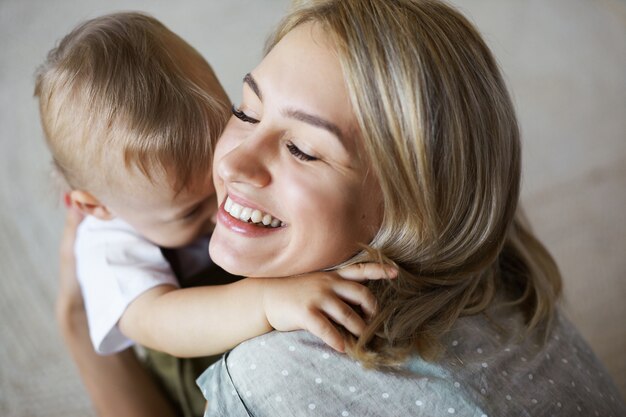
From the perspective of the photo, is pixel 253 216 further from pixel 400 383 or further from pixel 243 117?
pixel 400 383

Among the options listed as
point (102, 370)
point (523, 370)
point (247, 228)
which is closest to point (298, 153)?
point (247, 228)

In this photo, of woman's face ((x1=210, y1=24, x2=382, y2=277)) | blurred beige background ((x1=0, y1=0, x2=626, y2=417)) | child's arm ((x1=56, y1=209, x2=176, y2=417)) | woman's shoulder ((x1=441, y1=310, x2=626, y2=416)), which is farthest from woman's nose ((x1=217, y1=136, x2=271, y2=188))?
blurred beige background ((x1=0, y1=0, x2=626, y2=417))

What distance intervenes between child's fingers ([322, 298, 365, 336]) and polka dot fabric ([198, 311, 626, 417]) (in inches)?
1.4

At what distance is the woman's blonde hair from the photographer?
75 cm

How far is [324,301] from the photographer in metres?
0.79

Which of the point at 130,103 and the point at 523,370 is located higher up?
the point at 130,103

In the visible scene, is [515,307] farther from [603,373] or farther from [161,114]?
[161,114]

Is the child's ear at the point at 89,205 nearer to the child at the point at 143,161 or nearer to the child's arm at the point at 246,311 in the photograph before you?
the child at the point at 143,161

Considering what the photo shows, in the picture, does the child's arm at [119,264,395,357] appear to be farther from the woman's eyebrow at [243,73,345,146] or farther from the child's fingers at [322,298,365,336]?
the woman's eyebrow at [243,73,345,146]

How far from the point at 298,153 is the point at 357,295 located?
189 mm

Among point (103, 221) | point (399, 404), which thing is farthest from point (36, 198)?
point (399, 404)

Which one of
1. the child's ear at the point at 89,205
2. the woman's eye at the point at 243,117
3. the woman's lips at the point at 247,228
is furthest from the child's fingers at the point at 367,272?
the child's ear at the point at 89,205

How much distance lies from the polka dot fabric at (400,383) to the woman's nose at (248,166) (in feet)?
0.63

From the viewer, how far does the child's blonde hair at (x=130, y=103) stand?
95 centimetres
